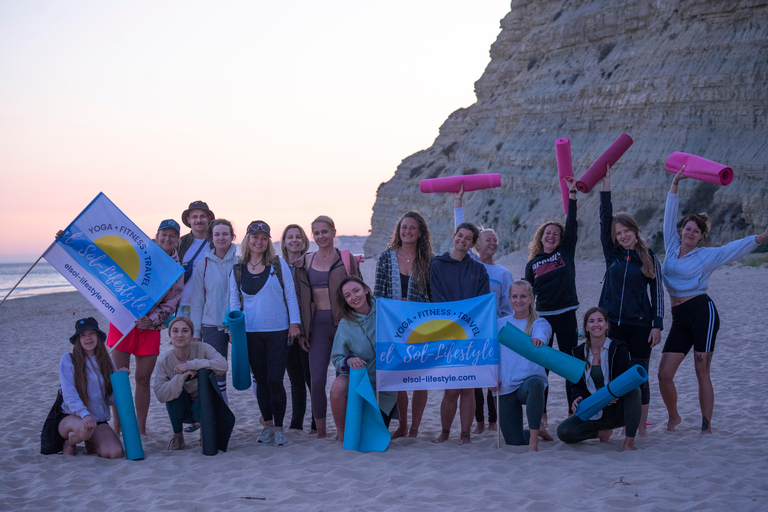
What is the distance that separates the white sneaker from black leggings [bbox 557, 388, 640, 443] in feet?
8.75

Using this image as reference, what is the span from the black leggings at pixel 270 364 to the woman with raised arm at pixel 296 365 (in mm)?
458

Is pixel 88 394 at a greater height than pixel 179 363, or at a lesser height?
lesser

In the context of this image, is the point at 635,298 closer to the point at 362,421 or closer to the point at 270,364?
the point at 362,421

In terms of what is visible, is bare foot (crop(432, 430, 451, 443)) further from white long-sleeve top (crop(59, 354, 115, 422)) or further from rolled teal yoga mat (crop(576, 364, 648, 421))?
white long-sleeve top (crop(59, 354, 115, 422))

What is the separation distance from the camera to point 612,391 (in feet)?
16.6

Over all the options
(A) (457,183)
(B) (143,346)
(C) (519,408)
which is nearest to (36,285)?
(B) (143,346)

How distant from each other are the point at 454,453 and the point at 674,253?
290cm

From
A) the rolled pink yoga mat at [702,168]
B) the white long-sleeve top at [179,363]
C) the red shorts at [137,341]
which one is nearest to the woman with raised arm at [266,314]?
the white long-sleeve top at [179,363]

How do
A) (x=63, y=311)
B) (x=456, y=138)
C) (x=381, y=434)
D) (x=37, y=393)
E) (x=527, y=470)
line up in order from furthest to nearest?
(x=456, y=138) → (x=63, y=311) → (x=37, y=393) → (x=381, y=434) → (x=527, y=470)

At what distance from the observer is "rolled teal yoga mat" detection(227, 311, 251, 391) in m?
5.52

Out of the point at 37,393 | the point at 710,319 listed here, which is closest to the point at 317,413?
the point at 710,319

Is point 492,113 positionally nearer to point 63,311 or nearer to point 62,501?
point 63,311

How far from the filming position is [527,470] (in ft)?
15.4

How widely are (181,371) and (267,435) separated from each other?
41.5 inches
